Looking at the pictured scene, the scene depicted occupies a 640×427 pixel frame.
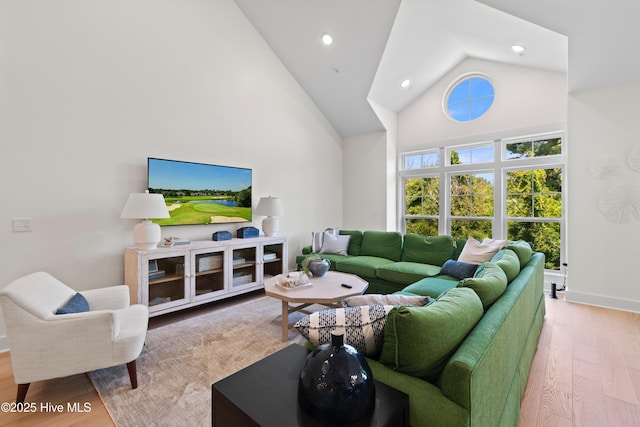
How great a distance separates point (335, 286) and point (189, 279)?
1.63 m

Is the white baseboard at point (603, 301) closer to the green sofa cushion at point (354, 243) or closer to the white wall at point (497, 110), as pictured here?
the white wall at point (497, 110)

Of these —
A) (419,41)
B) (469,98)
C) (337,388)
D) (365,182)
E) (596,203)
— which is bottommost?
(337,388)

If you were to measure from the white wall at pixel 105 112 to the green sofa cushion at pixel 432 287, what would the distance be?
8.24ft

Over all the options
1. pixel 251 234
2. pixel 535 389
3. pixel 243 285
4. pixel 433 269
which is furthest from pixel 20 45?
pixel 535 389

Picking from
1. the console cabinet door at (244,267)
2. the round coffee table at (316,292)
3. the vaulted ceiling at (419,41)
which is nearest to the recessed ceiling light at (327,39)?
the vaulted ceiling at (419,41)

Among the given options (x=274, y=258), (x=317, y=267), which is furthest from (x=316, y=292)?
(x=274, y=258)

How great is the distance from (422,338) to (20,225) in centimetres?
335

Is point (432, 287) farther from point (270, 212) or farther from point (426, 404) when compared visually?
point (270, 212)

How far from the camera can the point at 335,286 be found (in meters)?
2.85

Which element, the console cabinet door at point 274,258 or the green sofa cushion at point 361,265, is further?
the console cabinet door at point 274,258

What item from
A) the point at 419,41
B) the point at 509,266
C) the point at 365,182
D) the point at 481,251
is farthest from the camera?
the point at 365,182

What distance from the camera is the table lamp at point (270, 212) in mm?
4121

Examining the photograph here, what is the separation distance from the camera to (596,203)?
11.6 ft

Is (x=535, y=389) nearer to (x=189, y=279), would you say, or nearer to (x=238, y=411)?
(x=238, y=411)
